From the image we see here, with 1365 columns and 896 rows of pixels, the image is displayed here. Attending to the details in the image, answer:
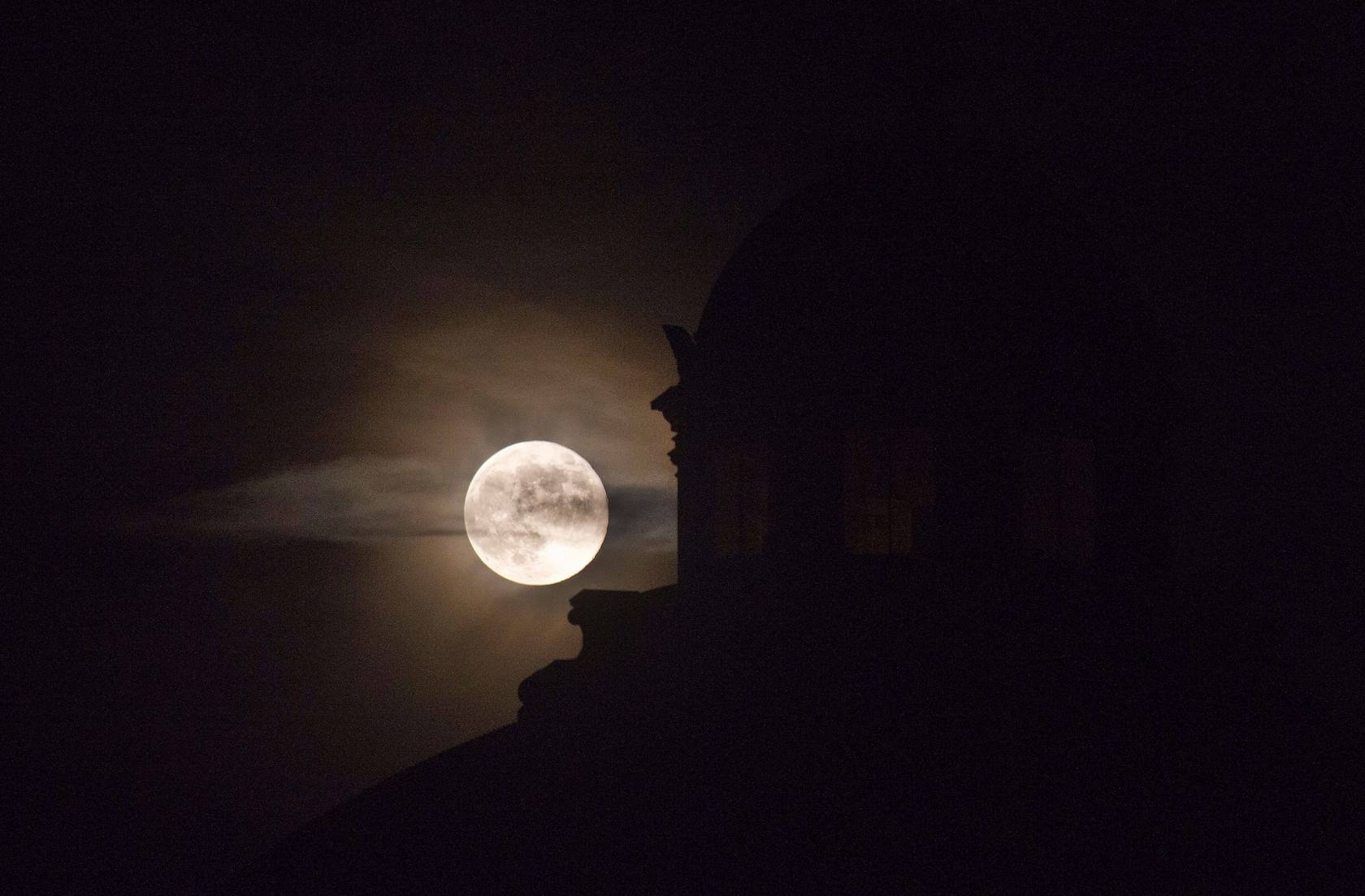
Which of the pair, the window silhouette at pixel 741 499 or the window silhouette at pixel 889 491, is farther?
the window silhouette at pixel 741 499

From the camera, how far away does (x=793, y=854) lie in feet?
29.1

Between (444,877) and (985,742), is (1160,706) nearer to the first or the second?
(985,742)

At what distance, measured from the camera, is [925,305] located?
1252 cm

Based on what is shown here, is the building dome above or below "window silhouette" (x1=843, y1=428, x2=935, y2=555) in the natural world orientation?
above

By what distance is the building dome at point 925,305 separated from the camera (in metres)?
12.3

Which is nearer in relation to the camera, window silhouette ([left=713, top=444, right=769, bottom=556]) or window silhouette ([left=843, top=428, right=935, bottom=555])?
window silhouette ([left=843, top=428, right=935, bottom=555])

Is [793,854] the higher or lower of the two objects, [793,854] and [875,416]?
the lower

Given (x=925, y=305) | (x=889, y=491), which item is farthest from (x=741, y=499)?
(x=925, y=305)

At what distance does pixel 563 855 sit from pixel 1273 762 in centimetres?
918

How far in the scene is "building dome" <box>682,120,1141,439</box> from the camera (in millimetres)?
12320

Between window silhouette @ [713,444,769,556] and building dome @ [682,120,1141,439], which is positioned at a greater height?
building dome @ [682,120,1141,439]

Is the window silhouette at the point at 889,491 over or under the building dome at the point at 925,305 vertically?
under

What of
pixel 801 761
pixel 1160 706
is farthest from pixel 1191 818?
pixel 801 761

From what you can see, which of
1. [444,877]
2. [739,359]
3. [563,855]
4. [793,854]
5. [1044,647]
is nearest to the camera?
[793,854]
